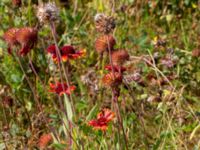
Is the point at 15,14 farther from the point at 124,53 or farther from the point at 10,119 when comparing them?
the point at 124,53

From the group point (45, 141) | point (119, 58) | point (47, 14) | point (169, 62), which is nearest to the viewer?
point (47, 14)

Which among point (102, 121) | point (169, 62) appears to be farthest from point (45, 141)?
point (169, 62)

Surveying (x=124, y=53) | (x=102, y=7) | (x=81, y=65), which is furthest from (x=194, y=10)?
(x=124, y=53)

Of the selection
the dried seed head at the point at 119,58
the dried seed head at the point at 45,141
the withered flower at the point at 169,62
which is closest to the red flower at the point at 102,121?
the dried seed head at the point at 119,58

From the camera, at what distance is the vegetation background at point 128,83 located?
6.46 ft

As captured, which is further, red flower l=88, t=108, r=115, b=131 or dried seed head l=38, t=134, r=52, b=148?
dried seed head l=38, t=134, r=52, b=148

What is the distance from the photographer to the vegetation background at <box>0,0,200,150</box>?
6.46 feet

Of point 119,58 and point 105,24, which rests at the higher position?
point 105,24

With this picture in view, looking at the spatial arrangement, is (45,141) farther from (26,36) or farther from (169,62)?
(169,62)

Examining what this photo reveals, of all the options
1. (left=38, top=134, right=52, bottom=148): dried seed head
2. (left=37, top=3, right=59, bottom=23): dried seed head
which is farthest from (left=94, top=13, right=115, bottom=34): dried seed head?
(left=38, top=134, right=52, bottom=148): dried seed head

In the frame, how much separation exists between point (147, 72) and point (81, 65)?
16.1 inches

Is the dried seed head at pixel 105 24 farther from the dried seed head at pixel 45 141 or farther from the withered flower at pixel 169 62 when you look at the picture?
the withered flower at pixel 169 62

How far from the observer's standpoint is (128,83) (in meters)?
2.19

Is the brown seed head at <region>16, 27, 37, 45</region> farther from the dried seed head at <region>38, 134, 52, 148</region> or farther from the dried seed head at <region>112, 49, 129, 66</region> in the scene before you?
the dried seed head at <region>38, 134, 52, 148</region>
